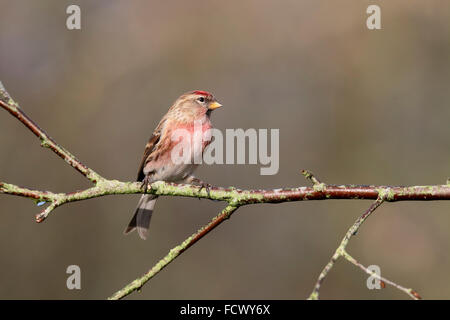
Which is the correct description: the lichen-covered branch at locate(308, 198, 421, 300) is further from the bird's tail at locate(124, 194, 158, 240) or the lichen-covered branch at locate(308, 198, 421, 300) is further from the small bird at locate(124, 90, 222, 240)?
the bird's tail at locate(124, 194, 158, 240)

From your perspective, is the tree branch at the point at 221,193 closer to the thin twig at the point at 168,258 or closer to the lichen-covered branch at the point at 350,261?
the thin twig at the point at 168,258

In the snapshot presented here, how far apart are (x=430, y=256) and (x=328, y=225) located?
1984 millimetres

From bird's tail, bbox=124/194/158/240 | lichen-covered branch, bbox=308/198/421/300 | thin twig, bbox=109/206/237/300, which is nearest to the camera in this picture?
lichen-covered branch, bbox=308/198/421/300

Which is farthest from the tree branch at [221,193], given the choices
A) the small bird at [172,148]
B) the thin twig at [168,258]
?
the small bird at [172,148]

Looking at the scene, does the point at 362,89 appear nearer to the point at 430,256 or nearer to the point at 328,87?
the point at 328,87

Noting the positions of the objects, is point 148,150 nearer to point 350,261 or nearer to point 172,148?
point 172,148

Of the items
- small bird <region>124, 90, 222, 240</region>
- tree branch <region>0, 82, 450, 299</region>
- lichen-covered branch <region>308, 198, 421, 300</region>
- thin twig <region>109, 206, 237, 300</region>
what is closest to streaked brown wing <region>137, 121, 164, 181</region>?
small bird <region>124, 90, 222, 240</region>

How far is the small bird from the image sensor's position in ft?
17.9

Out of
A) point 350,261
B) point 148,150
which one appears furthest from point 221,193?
point 148,150

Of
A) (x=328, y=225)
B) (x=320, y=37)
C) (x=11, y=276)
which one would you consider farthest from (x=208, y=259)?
(x=320, y=37)

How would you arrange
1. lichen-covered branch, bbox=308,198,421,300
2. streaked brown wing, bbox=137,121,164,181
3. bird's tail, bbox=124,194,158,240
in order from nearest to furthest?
1. lichen-covered branch, bbox=308,198,421,300
2. bird's tail, bbox=124,194,158,240
3. streaked brown wing, bbox=137,121,164,181

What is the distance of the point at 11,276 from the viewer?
973cm

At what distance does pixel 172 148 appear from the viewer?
5.57 meters

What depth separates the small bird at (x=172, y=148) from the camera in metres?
5.45
